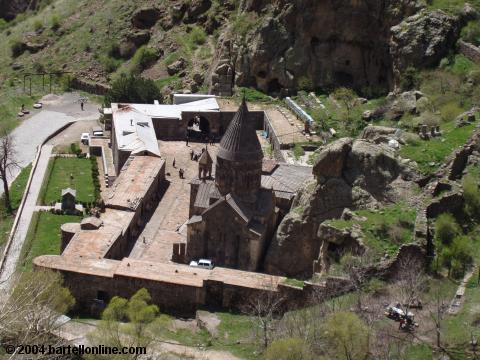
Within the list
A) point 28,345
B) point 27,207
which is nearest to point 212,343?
point 28,345

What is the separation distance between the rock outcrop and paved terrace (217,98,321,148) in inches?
722

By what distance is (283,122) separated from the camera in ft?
201

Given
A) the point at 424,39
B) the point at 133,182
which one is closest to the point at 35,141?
the point at 133,182

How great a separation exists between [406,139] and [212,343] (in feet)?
56.6

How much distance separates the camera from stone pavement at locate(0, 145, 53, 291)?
39.1 metres

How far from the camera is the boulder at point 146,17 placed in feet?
282

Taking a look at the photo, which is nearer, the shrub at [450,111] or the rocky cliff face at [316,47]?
the shrub at [450,111]

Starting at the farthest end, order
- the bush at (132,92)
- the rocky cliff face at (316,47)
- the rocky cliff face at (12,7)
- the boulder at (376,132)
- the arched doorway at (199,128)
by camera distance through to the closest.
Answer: the rocky cliff face at (12,7) < the bush at (132,92) < the rocky cliff face at (316,47) < the arched doorway at (199,128) < the boulder at (376,132)

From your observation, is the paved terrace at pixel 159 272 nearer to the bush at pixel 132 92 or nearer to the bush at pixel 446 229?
the bush at pixel 446 229

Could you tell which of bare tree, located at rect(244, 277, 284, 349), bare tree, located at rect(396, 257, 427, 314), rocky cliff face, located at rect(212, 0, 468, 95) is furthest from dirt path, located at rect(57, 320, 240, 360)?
rocky cliff face, located at rect(212, 0, 468, 95)

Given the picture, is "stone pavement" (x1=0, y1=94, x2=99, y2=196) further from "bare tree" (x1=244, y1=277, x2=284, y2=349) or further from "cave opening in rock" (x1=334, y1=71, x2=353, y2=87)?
"bare tree" (x1=244, y1=277, x2=284, y2=349)

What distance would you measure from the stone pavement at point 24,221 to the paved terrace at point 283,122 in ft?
55.4

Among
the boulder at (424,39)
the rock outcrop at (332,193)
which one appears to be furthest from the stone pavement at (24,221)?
the boulder at (424,39)

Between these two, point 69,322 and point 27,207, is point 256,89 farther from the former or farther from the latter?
point 69,322
